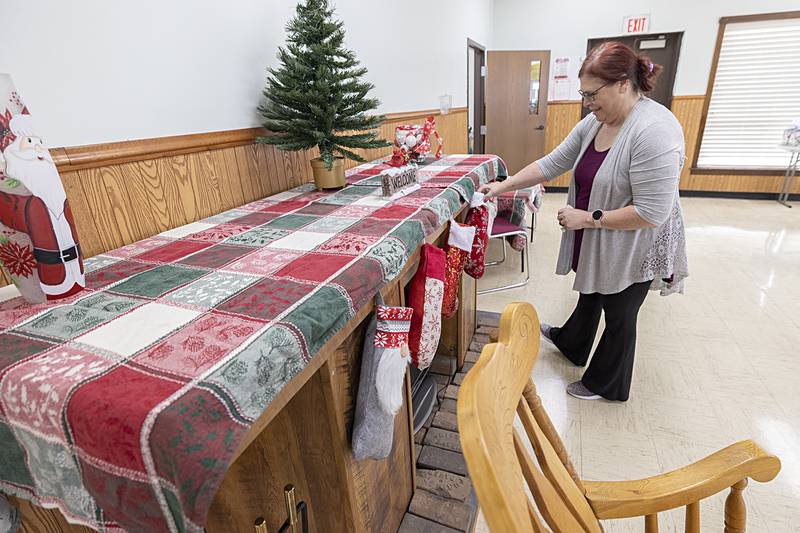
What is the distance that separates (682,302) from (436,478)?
2.33m

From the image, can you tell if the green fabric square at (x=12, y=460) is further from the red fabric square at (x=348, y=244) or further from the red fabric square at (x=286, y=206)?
the red fabric square at (x=286, y=206)

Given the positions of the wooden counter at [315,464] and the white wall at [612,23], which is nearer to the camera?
the wooden counter at [315,464]

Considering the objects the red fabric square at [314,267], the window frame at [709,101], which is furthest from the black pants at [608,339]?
the window frame at [709,101]

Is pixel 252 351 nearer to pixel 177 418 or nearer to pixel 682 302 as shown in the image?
pixel 177 418

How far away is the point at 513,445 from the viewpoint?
0.51 meters

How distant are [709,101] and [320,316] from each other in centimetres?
649

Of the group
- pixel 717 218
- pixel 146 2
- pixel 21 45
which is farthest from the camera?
pixel 717 218

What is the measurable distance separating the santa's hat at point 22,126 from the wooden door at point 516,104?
6.09m

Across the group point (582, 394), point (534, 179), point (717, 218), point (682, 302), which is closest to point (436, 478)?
point (582, 394)

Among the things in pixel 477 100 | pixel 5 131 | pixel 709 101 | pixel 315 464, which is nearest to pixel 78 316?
pixel 5 131

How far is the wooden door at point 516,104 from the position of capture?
5740mm

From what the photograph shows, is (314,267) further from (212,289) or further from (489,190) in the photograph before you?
(489,190)

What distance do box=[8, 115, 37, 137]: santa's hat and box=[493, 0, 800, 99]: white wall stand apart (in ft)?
20.8

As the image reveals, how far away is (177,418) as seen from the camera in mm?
450
